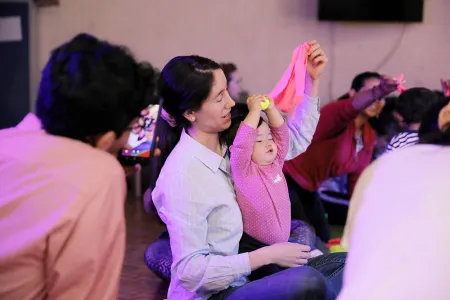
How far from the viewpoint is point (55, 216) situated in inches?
41.1

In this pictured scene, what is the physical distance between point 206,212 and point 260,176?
0.22 m

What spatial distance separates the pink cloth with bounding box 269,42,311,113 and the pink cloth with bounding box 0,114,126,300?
3.03 ft

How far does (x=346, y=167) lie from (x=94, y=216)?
1974 mm

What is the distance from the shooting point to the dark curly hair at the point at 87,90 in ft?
3.63

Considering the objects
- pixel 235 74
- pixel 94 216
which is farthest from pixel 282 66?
pixel 94 216

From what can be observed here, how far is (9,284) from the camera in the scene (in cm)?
106

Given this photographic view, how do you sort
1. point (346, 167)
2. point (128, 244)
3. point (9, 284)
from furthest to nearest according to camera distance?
1. point (128, 244)
2. point (346, 167)
3. point (9, 284)

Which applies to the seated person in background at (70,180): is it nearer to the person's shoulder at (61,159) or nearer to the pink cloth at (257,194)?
the person's shoulder at (61,159)

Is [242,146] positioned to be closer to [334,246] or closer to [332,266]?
[332,266]

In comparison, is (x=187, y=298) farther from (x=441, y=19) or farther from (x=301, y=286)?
(x=441, y=19)

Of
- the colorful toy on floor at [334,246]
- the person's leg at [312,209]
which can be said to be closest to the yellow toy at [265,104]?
the person's leg at [312,209]

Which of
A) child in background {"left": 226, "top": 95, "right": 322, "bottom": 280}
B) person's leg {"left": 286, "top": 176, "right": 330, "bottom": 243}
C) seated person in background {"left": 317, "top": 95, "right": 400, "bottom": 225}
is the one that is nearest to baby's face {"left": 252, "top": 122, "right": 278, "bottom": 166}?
child in background {"left": 226, "top": 95, "right": 322, "bottom": 280}

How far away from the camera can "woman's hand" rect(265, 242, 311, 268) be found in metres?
1.58

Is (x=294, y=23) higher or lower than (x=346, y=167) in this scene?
higher
